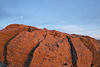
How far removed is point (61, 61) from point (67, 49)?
0.87 m

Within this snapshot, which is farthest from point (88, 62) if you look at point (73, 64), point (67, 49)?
point (67, 49)

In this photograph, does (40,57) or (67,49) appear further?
(67,49)

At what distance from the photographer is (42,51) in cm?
465

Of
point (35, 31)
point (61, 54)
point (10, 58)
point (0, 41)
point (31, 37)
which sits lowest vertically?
point (10, 58)

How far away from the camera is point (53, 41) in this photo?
206 inches

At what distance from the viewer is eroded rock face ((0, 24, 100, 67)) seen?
180 inches

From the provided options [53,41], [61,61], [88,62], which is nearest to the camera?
[61,61]

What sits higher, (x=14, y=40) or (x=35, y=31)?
(x=35, y=31)

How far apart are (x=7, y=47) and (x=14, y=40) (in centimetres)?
53

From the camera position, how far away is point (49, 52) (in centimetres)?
468

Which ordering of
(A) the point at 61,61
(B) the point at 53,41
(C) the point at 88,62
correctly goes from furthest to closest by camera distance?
(C) the point at 88,62 < (B) the point at 53,41 < (A) the point at 61,61

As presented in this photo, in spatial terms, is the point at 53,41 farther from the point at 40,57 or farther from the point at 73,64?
the point at 73,64

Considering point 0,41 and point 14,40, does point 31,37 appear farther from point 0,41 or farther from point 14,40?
point 0,41

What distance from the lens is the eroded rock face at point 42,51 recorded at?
15.0 feet
